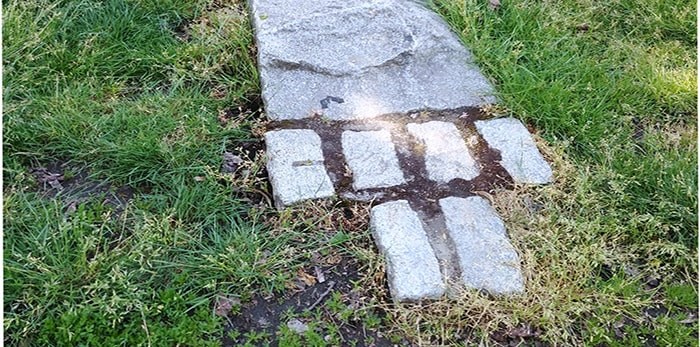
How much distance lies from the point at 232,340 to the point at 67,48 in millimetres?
1713

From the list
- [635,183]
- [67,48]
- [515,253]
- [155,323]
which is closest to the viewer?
[155,323]

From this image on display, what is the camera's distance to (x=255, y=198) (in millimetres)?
2801

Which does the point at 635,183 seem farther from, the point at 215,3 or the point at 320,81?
the point at 215,3

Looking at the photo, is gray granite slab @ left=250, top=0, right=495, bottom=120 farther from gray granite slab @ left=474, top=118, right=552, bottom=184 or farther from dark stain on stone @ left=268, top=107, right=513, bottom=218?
gray granite slab @ left=474, top=118, right=552, bottom=184

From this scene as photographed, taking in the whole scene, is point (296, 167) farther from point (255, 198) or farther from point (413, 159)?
point (413, 159)

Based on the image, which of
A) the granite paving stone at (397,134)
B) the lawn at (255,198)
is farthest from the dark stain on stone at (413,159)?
the lawn at (255,198)

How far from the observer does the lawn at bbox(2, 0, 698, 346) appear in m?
2.33

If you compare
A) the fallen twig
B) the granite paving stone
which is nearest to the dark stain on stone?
the granite paving stone

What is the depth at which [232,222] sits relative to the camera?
266 cm

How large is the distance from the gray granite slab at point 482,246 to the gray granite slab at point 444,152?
0.16 meters

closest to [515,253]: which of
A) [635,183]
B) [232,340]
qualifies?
[635,183]

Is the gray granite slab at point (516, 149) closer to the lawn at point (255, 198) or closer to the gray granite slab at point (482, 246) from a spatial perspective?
the lawn at point (255, 198)

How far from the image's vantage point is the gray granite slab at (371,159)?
2.85m

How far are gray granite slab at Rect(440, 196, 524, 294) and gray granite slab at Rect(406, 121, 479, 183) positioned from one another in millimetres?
159
